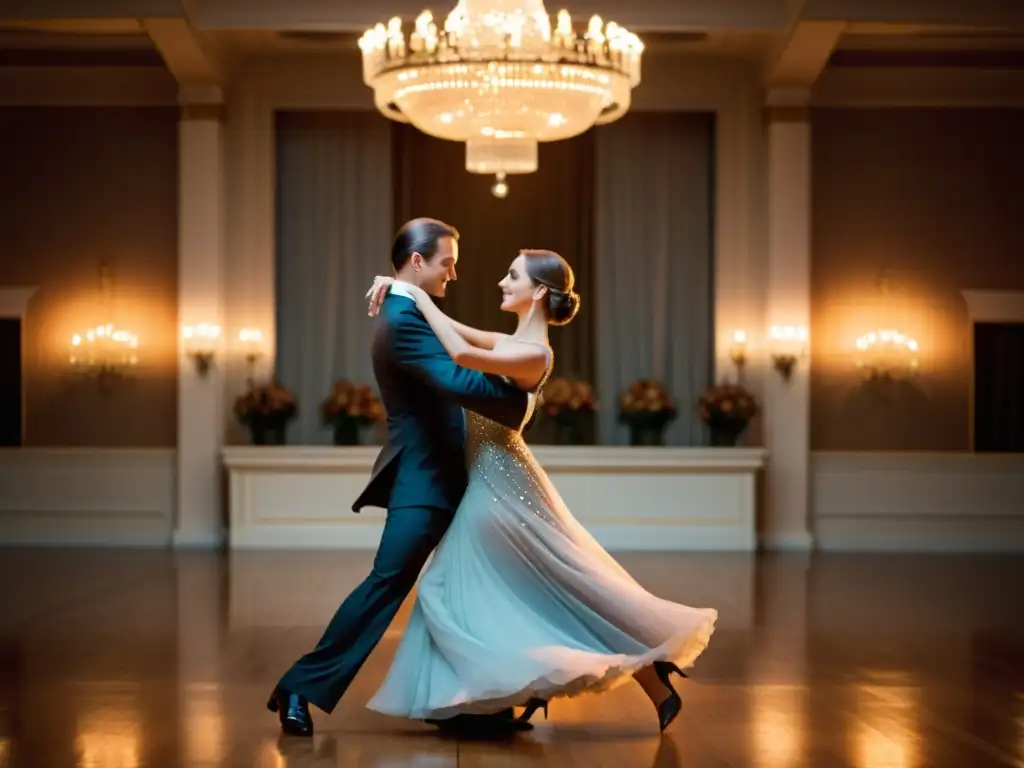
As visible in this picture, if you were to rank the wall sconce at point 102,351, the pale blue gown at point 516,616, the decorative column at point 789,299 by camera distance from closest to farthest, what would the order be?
the pale blue gown at point 516,616, the decorative column at point 789,299, the wall sconce at point 102,351

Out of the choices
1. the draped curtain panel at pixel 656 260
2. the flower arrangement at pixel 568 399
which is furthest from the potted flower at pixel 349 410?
the draped curtain panel at pixel 656 260

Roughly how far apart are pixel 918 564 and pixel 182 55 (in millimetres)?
7246

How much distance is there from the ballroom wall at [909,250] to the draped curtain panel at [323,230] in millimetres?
4035

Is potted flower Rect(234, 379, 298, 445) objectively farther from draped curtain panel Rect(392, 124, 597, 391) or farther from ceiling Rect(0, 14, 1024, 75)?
ceiling Rect(0, 14, 1024, 75)

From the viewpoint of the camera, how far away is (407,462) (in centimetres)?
560

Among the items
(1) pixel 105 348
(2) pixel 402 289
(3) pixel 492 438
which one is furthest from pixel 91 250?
(3) pixel 492 438

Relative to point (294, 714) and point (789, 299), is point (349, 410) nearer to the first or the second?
point (789, 299)

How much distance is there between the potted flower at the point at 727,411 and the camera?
13.6 m

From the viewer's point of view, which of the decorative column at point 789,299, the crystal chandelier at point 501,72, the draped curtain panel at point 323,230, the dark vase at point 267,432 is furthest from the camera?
the draped curtain panel at point 323,230

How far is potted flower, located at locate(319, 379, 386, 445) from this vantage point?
1367 cm

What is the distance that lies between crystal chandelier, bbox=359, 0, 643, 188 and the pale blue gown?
4014mm

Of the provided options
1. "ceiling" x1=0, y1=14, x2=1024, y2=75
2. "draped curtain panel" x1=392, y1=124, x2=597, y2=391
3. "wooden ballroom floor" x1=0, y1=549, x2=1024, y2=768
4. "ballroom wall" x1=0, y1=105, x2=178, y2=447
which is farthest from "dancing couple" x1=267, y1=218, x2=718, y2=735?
"draped curtain panel" x1=392, y1=124, x2=597, y2=391

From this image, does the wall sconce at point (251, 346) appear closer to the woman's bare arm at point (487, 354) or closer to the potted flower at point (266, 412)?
the potted flower at point (266, 412)

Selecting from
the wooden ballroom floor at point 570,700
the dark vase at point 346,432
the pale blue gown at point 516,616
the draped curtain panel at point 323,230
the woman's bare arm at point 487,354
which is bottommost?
the wooden ballroom floor at point 570,700
